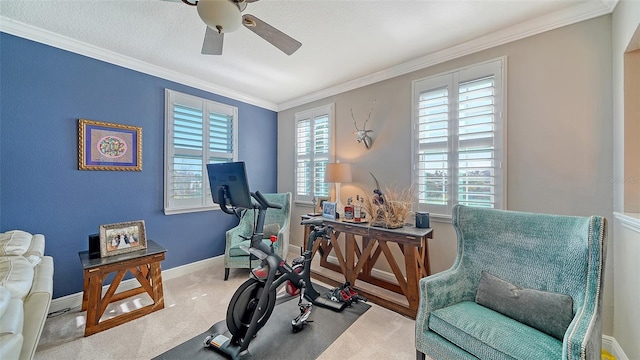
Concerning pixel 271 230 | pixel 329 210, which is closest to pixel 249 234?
pixel 271 230

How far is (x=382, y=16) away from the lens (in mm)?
2037

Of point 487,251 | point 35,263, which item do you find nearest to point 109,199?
point 35,263

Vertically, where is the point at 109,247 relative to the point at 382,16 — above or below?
below

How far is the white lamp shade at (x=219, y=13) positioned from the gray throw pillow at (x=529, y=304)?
2.29 metres

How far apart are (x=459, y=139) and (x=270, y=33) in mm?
2044

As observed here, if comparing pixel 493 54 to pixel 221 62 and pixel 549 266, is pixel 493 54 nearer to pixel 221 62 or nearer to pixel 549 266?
pixel 549 266

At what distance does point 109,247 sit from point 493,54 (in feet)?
13.8

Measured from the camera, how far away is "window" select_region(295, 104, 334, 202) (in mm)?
3734

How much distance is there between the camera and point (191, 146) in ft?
10.9

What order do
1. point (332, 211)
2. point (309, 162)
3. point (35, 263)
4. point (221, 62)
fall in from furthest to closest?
point (309, 162) → point (332, 211) → point (221, 62) → point (35, 263)

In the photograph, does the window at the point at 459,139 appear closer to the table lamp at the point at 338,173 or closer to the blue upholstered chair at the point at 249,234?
the table lamp at the point at 338,173

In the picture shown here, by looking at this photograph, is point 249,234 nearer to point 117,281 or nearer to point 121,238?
point 121,238

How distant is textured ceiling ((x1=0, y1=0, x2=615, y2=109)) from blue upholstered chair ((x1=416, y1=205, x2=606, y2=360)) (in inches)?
65.9

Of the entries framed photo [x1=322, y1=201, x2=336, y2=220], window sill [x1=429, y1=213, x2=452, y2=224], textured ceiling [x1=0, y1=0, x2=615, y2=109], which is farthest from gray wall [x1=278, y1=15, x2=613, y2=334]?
framed photo [x1=322, y1=201, x2=336, y2=220]
